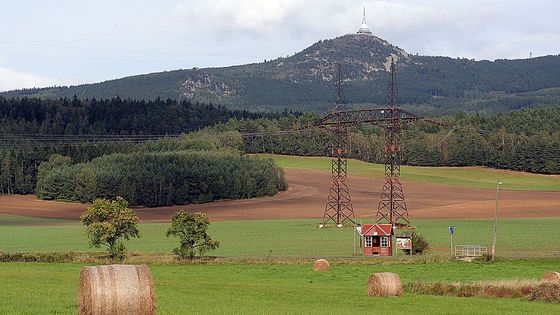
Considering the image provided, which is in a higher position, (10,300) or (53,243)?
(10,300)

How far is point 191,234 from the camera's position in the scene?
68375 millimetres

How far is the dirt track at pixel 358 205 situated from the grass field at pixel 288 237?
33.7 ft

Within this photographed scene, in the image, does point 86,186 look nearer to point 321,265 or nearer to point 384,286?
point 321,265

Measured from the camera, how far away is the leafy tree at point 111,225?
69.1 metres

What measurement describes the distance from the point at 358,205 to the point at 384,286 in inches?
3722

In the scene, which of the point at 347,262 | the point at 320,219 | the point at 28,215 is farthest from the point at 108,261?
the point at 28,215

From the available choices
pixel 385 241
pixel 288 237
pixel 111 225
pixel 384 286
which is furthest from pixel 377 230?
pixel 384 286

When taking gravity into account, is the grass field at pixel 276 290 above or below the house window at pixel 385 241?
above

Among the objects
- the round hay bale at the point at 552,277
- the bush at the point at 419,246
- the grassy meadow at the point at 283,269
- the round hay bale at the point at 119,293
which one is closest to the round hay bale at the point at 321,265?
the grassy meadow at the point at 283,269

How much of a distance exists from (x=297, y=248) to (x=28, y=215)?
67638mm

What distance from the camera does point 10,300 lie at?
1209 inches

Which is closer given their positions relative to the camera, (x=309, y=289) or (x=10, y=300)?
(x=10, y=300)

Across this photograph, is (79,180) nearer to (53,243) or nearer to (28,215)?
(28,215)

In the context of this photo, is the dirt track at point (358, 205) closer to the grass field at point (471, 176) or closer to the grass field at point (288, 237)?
the grass field at point (471, 176)
